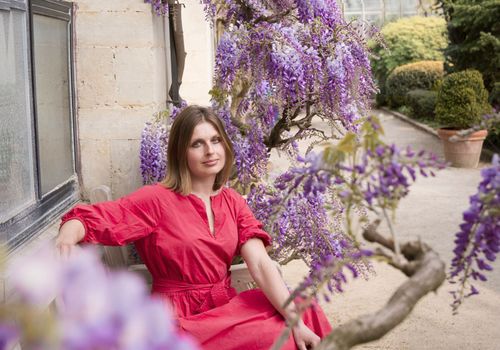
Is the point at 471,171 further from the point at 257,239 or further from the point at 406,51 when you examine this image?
the point at 406,51

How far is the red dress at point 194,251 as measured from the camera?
2.62 metres

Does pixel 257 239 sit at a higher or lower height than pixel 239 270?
higher

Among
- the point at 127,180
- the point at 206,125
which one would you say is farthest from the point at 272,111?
the point at 206,125

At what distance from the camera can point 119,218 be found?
107 inches

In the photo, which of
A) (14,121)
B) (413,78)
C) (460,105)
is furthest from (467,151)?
(413,78)

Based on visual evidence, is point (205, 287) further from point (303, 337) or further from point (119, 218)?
point (303, 337)

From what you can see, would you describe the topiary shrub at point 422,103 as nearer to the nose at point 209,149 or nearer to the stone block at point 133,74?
the stone block at point 133,74

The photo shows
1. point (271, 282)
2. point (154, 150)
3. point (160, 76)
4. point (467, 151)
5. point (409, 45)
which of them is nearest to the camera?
point (271, 282)

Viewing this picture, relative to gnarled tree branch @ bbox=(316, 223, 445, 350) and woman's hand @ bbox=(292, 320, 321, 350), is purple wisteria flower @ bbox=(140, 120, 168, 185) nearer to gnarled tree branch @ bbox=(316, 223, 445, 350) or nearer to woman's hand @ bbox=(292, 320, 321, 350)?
woman's hand @ bbox=(292, 320, 321, 350)

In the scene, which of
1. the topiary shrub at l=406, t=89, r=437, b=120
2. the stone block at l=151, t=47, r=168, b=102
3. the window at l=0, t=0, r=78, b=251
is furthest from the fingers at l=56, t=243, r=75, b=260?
the topiary shrub at l=406, t=89, r=437, b=120

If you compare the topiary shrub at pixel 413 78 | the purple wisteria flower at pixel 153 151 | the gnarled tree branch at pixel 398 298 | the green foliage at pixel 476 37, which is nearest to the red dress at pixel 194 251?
the purple wisteria flower at pixel 153 151

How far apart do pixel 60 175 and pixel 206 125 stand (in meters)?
0.92

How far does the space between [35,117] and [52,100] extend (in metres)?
0.33

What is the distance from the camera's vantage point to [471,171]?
10.1m
